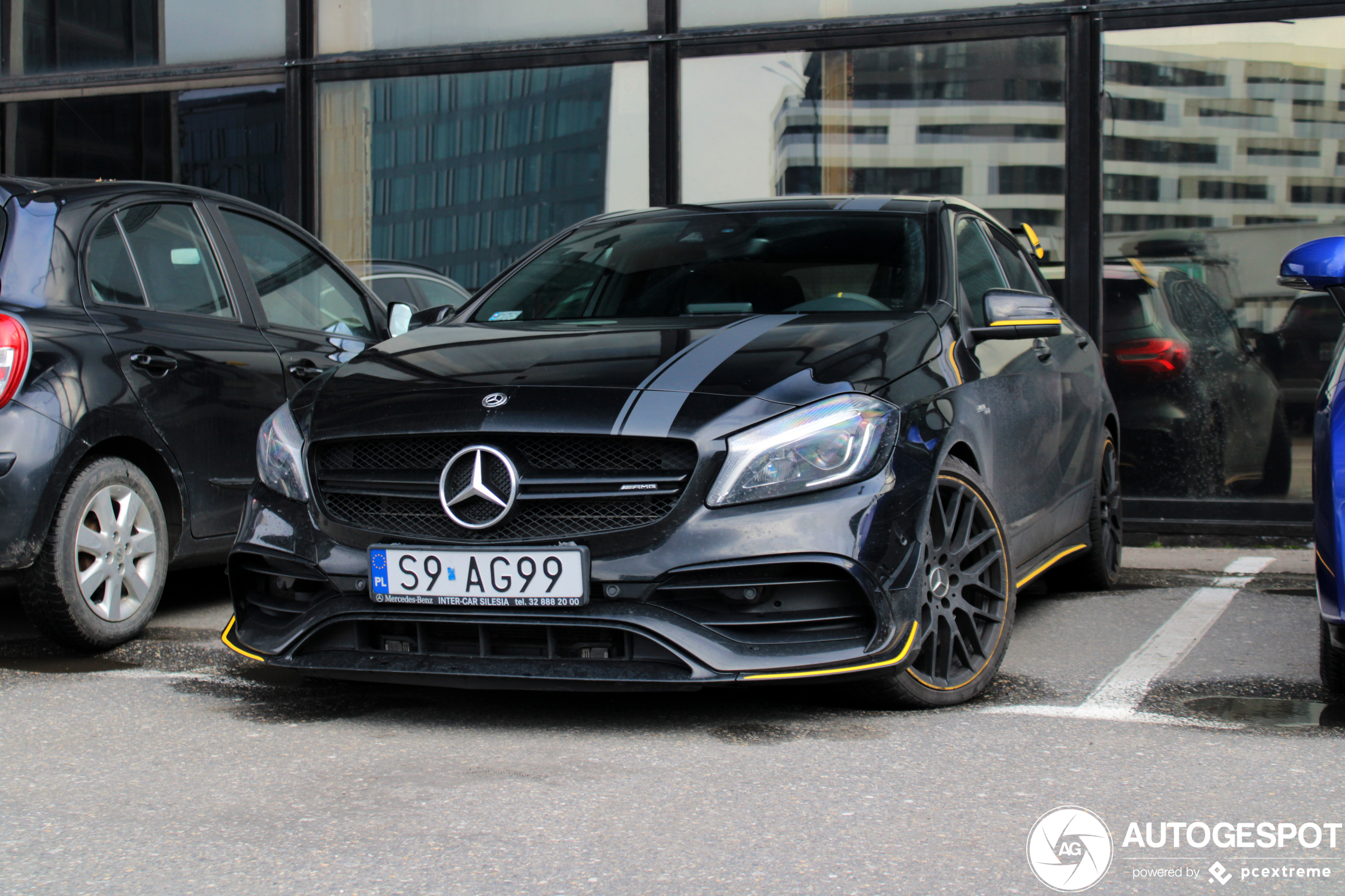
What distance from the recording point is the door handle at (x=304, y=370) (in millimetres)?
5461

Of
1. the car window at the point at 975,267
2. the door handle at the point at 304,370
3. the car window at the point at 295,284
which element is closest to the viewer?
the car window at the point at 975,267

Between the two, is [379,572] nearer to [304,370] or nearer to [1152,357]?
[304,370]

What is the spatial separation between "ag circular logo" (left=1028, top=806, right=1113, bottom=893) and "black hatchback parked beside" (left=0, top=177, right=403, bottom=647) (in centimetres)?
301

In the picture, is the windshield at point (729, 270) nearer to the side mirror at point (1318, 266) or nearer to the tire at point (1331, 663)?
the side mirror at point (1318, 266)

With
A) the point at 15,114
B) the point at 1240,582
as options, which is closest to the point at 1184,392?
the point at 1240,582

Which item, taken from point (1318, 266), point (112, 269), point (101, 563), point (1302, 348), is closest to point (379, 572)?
point (101, 563)

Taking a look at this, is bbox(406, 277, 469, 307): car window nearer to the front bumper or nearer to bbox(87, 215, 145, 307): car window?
bbox(87, 215, 145, 307): car window

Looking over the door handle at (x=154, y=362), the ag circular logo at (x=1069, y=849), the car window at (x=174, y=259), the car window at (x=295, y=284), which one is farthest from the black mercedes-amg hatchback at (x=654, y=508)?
the car window at (x=295, y=284)

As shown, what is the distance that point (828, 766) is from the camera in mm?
3166

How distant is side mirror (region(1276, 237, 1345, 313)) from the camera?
3.61 meters

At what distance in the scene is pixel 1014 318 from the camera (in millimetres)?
4320

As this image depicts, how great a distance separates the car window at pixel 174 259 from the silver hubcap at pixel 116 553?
75 cm

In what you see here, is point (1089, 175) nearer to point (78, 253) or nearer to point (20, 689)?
point (78, 253)

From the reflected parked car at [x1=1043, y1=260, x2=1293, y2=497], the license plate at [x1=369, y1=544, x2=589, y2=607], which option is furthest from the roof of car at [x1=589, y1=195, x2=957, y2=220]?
the reflected parked car at [x1=1043, y1=260, x2=1293, y2=497]
